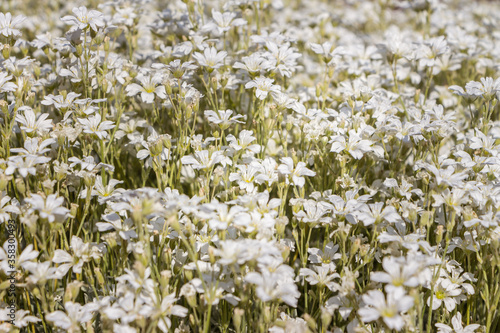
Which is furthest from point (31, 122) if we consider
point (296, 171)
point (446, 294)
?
point (446, 294)

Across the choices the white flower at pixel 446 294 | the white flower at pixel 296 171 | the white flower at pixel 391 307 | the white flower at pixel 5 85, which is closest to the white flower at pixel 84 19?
the white flower at pixel 5 85

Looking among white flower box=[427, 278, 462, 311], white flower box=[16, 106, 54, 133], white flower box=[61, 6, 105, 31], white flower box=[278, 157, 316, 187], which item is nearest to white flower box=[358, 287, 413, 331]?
white flower box=[427, 278, 462, 311]

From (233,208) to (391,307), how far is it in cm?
75

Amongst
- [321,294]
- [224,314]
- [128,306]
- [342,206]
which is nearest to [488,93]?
[342,206]

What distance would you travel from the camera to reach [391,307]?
1642 millimetres

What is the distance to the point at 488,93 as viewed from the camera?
2.58 metres

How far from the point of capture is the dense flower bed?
6.02 ft

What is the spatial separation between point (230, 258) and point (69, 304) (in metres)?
0.68

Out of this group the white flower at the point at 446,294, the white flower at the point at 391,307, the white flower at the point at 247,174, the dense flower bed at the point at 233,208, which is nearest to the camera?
the white flower at the point at 391,307

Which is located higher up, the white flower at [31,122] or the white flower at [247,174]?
the white flower at [31,122]

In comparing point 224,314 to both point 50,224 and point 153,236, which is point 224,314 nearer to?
point 153,236

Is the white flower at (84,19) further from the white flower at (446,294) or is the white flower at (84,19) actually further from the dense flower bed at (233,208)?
the white flower at (446,294)

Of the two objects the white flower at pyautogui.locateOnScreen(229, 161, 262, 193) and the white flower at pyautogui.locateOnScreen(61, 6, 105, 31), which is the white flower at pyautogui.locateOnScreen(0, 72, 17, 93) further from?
the white flower at pyautogui.locateOnScreen(229, 161, 262, 193)

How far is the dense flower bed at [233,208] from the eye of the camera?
72.2 inches
